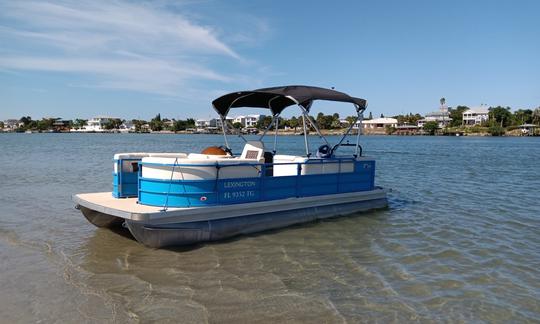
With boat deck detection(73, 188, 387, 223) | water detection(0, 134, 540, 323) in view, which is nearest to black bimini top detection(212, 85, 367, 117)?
boat deck detection(73, 188, 387, 223)

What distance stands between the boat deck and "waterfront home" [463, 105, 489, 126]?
6705 inches

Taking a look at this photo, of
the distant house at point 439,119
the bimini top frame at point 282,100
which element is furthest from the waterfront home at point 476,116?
the bimini top frame at point 282,100

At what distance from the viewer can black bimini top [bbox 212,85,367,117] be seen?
11.5 meters

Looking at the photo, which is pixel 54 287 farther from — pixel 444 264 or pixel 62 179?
pixel 62 179

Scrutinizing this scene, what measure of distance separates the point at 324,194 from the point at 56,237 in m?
7.13

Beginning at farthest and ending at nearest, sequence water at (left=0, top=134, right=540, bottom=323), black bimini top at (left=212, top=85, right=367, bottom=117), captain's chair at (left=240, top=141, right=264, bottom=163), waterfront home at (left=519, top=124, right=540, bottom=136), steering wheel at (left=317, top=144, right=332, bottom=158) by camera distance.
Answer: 1. waterfront home at (left=519, top=124, right=540, bottom=136)
2. steering wheel at (left=317, top=144, right=332, bottom=158)
3. black bimini top at (left=212, top=85, right=367, bottom=117)
4. captain's chair at (left=240, top=141, right=264, bottom=163)
5. water at (left=0, top=134, right=540, bottom=323)

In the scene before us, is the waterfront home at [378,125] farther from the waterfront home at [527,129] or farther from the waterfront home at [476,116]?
the waterfront home at [527,129]

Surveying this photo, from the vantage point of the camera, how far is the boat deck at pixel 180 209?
28.6ft

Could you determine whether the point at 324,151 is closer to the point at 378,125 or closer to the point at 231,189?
the point at 231,189

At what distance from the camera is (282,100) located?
13.3 meters

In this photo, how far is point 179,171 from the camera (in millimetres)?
9234

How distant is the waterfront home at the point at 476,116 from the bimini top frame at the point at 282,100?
551 feet

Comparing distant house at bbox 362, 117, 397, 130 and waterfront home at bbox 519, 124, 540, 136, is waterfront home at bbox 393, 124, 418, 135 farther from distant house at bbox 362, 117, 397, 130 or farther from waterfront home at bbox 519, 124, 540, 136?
waterfront home at bbox 519, 124, 540, 136

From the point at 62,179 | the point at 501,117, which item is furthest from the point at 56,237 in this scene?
the point at 501,117
